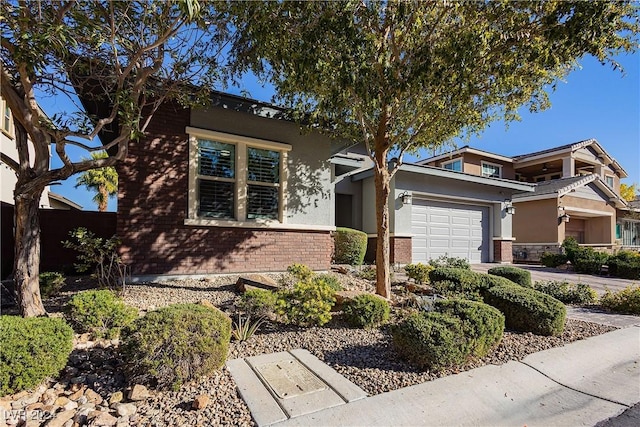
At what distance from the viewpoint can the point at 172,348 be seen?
282 centimetres

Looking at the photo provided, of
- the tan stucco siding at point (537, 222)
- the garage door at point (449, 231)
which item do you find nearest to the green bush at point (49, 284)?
the garage door at point (449, 231)

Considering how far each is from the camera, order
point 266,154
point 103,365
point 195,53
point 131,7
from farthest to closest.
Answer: point 266,154 < point 195,53 < point 131,7 < point 103,365

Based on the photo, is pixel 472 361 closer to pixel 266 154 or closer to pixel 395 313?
pixel 395 313

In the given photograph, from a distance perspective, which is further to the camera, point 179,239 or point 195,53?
point 179,239

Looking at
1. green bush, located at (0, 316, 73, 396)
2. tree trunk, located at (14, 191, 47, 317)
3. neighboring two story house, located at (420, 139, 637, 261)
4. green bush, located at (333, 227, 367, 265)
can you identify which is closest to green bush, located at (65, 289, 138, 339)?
tree trunk, located at (14, 191, 47, 317)

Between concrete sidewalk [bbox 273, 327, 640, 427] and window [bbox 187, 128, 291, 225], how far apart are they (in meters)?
5.72

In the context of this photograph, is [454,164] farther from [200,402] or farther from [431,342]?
[200,402]

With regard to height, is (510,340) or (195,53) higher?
(195,53)

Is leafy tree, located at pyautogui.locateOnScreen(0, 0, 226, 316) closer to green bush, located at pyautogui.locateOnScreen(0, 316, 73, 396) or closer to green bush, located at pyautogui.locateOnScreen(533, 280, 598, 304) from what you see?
green bush, located at pyautogui.locateOnScreen(0, 316, 73, 396)

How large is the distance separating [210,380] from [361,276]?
5881 mm

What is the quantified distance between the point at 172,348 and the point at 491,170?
2419cm

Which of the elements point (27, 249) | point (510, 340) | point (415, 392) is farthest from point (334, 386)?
point (27, 249)

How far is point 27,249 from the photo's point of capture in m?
4.08

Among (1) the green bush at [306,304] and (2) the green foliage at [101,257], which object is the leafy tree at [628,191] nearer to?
(1) the green bush at [306,304]
